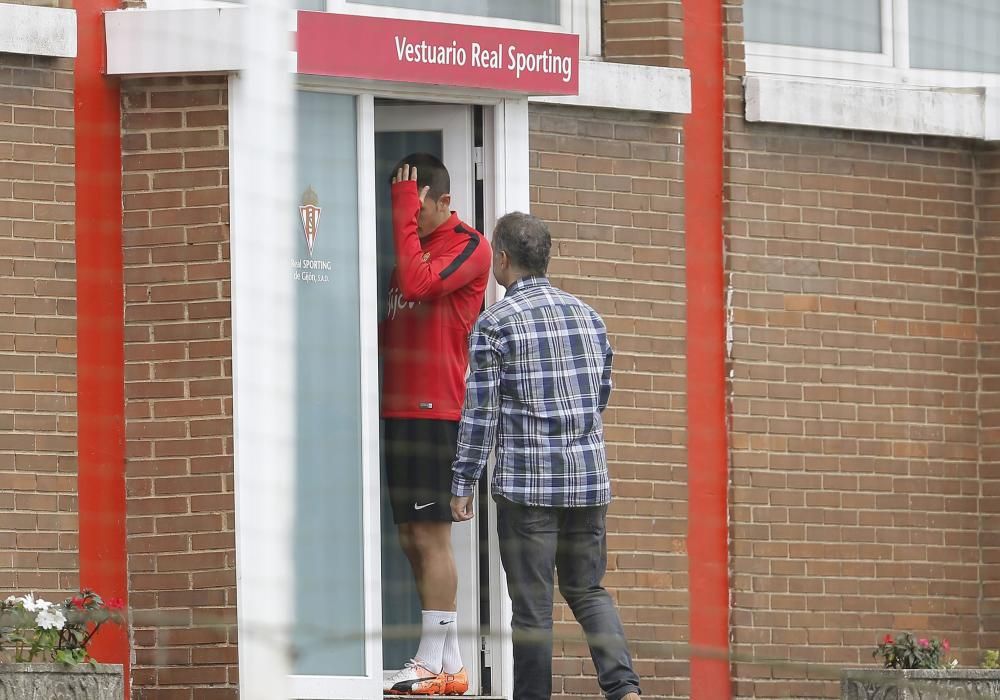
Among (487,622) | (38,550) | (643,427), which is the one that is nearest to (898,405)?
(643,427)

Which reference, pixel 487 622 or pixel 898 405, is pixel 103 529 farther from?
pixel 898 405

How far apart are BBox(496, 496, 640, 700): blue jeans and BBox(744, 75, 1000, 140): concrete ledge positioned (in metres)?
2.96

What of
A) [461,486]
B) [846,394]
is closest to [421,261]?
[461,486]

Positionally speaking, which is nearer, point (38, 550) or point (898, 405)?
point (38, 550)

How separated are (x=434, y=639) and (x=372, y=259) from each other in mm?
1563

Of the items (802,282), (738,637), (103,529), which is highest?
(802,282)

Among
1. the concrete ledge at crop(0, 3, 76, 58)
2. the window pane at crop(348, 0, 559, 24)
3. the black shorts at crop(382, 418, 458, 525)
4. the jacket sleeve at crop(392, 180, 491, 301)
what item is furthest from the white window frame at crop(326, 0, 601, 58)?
the black shorts at crop(382, 418, 458, 525)

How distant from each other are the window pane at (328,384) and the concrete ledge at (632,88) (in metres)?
1.11

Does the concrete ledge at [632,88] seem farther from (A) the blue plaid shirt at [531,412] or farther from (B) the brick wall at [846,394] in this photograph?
(A) the blue plaid shirt at [531,412]

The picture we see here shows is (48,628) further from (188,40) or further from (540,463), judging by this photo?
(188,40)

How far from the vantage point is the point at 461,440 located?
24.4 ft

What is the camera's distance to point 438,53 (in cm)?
871

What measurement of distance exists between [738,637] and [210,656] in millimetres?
2550

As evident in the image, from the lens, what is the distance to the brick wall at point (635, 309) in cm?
934
